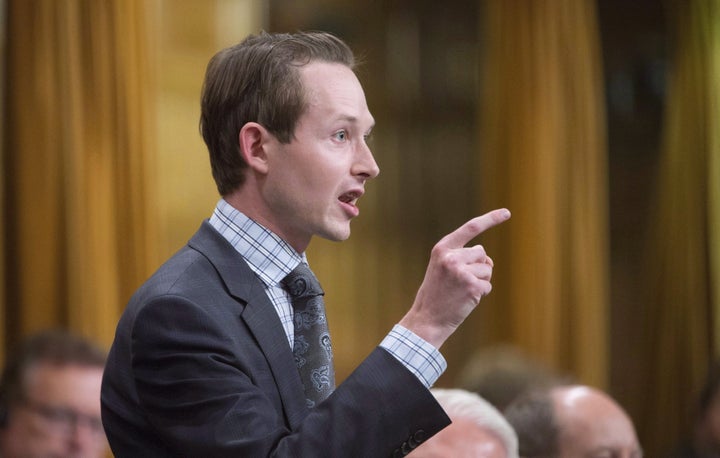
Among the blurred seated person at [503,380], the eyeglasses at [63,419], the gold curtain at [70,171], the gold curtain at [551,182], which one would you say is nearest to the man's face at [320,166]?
the eyeglasses at [63,419]

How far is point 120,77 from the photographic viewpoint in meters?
3.97

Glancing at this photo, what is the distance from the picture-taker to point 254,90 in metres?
1.50

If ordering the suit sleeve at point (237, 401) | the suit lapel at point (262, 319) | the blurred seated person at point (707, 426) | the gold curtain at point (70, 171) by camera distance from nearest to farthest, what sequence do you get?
the suit sleeve at point (237, 401) < the suit lapel at point (262, 319) < the blurred seated person at point (707, 426) < the gold curtain at point (70, 171)

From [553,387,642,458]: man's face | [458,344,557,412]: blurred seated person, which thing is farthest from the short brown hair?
[458,344,557,412]: blurred seated person

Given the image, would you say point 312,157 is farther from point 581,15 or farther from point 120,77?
point 581,15

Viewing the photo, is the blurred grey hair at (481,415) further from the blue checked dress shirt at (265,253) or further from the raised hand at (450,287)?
the raised hand at (450,287)

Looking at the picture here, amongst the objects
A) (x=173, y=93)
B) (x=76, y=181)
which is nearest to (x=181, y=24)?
(x=173, y=93)

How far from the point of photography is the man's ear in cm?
148

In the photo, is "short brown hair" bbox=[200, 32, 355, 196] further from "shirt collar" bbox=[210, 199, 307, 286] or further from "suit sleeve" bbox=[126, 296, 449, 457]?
"suit sleeve" bbox=[126, 296, 449, 457]

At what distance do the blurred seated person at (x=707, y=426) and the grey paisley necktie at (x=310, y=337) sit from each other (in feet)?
7.57

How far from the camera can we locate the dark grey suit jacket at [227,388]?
4.15 feet

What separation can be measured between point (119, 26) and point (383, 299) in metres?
2.36

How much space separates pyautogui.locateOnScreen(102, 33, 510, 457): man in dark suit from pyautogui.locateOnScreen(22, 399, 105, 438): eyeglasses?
1.37 meters

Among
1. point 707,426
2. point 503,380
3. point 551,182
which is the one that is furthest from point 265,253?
point 551,182
